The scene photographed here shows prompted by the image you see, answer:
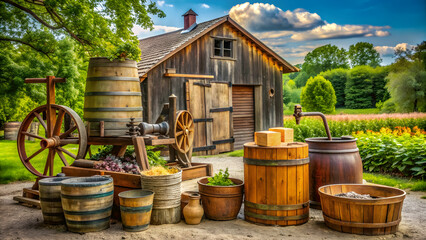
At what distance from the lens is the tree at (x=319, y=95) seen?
49.0 m

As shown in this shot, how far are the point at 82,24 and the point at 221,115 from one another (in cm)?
562

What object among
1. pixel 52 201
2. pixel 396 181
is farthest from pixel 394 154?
pixel 52 201

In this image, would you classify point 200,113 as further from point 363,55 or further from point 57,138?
point 363,55

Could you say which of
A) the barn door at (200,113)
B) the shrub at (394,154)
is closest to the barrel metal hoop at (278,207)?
the shrub at (394,154)

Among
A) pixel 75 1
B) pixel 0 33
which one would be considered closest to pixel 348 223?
pixel 75 1

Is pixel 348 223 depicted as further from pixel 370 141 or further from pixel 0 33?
pixel 0 33

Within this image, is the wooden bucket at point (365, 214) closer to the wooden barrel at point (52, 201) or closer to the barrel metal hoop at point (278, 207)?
the barrel metal hoop at point (278, 207)

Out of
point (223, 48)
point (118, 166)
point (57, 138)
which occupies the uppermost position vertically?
point (223, 48)

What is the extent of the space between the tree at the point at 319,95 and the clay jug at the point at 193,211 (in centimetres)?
4588

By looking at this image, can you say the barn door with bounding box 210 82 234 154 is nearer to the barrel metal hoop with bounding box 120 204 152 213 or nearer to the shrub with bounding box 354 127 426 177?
the shrub with bounding box 354 127 426 177

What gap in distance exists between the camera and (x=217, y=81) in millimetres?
12898

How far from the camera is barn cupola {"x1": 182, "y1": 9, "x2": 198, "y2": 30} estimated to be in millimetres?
14781

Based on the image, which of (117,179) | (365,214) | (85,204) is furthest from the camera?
(117,179)

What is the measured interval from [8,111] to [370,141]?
1859cm
